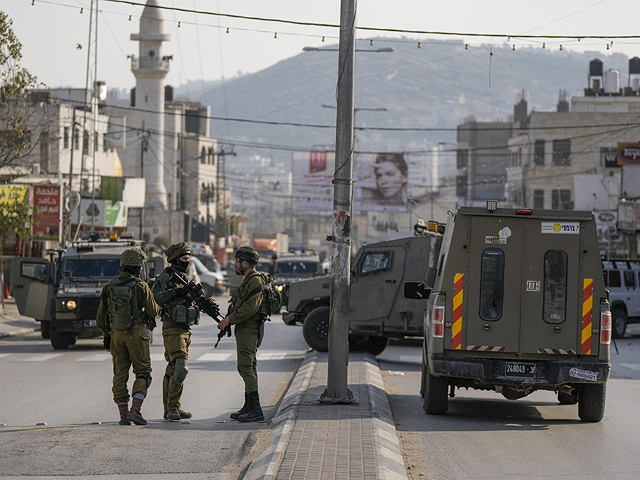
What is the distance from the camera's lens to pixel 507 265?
11.9 m

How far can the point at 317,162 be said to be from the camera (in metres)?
72.1

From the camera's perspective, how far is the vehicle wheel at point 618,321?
2889 centimetres

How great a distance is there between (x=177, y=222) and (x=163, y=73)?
14433 millimetres

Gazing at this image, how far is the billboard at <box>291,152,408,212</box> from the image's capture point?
230ft

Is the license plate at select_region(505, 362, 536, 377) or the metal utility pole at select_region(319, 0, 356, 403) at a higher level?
the metal utility pole at select_region(319, 0, 356, 403)

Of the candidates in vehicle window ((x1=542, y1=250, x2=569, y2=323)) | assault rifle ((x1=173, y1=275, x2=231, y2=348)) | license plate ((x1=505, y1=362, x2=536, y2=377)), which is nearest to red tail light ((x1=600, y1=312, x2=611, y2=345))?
vehicle window ((x1=542, y1=250, x2=569, y2=323))

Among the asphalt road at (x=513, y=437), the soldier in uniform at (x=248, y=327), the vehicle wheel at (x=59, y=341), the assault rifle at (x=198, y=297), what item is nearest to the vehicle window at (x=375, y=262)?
the asphalt road at (x=513, y=437)

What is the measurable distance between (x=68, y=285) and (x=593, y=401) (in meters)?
13.5

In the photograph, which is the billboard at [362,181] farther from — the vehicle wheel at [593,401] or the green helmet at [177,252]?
the green helmet at [177,252]

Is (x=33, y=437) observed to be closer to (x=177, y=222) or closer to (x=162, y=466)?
(x=162, y=466)

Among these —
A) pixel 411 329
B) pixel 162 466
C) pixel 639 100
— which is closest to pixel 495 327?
pixel 162 466

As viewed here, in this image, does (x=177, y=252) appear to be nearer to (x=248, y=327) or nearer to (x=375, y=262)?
(x=248, y=327)

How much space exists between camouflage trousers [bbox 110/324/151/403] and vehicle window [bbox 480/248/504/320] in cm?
388

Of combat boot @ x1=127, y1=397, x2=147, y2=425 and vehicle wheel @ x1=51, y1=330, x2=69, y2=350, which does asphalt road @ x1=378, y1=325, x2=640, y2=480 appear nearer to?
combat boot @ x1=127, y1=397, x2=147, y2=425
